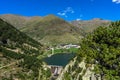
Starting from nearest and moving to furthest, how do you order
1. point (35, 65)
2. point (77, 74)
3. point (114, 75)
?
point (114, 75) → point (77, 74) → point (35, 65)

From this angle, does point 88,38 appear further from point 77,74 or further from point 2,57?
point 2,57

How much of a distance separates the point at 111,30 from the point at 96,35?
9.02 feet

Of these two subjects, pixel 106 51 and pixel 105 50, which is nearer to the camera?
pixel 106 51

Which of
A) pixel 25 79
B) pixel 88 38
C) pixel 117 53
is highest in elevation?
pixel 88 38

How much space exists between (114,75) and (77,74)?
43118mm

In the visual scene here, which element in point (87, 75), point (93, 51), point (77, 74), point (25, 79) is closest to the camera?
point (93, 51)

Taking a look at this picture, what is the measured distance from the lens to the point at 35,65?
156m

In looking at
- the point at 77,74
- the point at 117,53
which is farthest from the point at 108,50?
the point at 77,74

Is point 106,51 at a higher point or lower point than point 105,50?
lower

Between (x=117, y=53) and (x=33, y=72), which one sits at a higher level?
(x=117, y=53)

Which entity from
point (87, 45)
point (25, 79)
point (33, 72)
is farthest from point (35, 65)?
point (87, 45)

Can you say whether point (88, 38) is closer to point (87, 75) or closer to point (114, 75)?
point (114, 75)

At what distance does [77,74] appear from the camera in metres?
81.9

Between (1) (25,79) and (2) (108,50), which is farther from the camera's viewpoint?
(1) (25,79)
